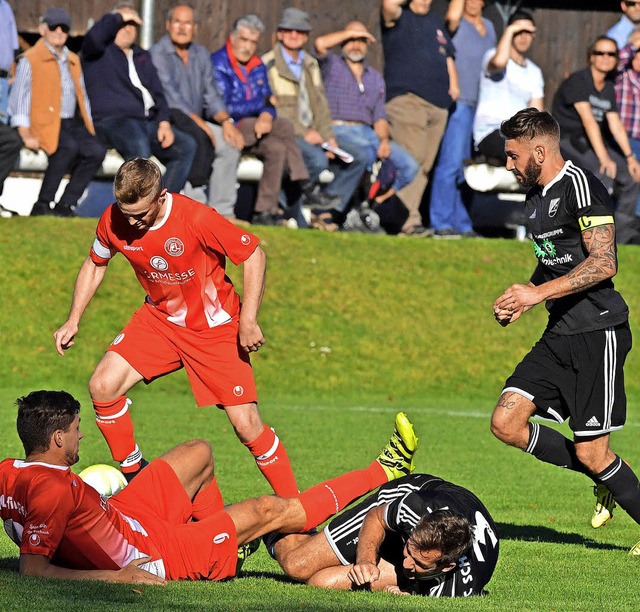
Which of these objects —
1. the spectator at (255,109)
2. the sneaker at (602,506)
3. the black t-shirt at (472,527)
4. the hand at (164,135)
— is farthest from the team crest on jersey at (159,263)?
the spectator at (255,109)

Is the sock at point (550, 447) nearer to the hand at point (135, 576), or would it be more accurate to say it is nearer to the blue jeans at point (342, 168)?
the hand at point (135, 576)

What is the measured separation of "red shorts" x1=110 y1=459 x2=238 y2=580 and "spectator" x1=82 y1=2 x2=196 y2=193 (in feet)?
32.0

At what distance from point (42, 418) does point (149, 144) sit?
10870mm

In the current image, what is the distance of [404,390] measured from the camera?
1593 centimetres

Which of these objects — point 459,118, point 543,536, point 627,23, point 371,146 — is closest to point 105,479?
point 543,536

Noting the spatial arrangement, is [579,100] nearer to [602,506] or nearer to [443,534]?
[602,506]

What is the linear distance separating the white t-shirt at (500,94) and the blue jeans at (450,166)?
183 millimetres

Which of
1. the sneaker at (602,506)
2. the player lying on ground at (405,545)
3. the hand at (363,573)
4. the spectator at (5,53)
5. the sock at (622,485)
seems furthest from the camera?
the spectator at (5,53)

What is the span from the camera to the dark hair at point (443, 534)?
6.14m

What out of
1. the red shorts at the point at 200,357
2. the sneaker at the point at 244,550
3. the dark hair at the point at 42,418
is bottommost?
the sneaker at the point at 244,550

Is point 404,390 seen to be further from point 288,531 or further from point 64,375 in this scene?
point 288,531

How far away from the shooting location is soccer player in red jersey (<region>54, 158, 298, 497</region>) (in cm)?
802

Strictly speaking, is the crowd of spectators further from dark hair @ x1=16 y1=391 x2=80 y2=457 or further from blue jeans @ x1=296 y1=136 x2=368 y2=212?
dark hair @ x1=16 y1=391 x2=80 y2=457

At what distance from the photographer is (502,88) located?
18.9 meters
